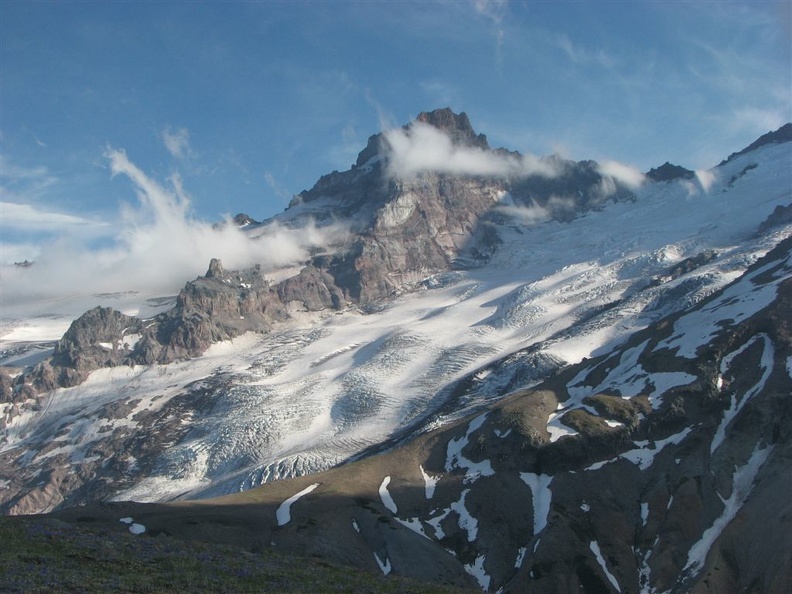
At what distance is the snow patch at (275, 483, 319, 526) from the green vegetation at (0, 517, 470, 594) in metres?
46.7

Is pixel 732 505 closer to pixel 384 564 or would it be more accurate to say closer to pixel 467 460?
pixel 467 460

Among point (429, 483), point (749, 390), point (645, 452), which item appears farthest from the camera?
point (429, 483)

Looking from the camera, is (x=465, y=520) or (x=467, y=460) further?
(x=467, y=460)

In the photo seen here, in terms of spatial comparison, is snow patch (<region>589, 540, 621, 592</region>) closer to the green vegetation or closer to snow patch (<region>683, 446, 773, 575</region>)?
snow patch (<region>683, 446, 773, 575</region>)

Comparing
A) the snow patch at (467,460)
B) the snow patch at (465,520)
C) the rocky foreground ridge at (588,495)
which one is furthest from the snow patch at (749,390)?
the snow patch at (465,520)

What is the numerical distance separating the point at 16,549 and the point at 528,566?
3020 inches

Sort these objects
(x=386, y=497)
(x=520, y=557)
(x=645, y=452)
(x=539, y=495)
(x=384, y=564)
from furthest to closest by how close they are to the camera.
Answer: (x=645, y=452) → (x=386, y=497) → (x=539, y=495) → (x=520, y=557) → (x=384, y=564)

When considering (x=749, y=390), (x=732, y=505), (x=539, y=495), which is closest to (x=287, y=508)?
(x=539, y=495)

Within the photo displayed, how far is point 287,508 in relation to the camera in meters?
117

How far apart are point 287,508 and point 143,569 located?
238ft

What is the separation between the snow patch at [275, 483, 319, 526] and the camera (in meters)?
111

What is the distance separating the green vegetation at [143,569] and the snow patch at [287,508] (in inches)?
1840

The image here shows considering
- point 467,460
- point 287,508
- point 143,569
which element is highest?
point 143,569

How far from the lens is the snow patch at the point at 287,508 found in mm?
111438
